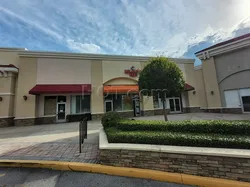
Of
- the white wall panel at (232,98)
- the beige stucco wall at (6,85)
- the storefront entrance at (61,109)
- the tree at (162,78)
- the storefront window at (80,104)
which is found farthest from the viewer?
the storefront window at (80,104)

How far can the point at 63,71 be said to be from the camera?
13.9 metres

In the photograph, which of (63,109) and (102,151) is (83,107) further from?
(102,151)

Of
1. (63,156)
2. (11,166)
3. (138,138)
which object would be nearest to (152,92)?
(138,138)

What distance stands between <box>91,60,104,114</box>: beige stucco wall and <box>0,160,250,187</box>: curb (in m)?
10.4

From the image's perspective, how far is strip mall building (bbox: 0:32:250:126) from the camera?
12.5 metres

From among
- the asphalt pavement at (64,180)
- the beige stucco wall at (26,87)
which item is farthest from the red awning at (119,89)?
the asphalt pavement at (64,180)

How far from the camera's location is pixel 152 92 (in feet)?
25.9

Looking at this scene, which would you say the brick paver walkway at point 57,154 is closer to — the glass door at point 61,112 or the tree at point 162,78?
the tree at point 162,78

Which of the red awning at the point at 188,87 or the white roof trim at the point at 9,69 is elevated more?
the white roof trim at the point at 9,69

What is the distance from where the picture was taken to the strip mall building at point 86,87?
12.5 meters

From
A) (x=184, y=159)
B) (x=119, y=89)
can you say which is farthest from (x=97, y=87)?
(x=184, y=159)

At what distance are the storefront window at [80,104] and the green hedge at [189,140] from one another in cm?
1144

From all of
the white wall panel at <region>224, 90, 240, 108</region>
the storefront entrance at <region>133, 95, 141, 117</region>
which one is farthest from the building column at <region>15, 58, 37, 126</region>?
the white wall panel at <region>224, 90, 240, 108</region>

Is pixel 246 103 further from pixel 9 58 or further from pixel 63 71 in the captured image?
pixel 9 58
